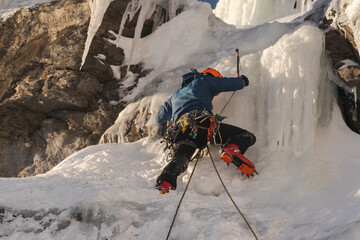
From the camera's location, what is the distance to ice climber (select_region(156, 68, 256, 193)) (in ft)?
11.0

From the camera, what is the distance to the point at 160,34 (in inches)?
257

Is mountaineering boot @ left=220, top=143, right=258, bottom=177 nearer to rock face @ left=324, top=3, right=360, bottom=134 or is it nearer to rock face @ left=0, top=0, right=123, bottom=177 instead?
rock face @ left=324, top=3, right=360, bottom=134

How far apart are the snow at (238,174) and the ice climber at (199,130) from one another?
19 centimetres

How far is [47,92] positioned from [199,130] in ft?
13.8

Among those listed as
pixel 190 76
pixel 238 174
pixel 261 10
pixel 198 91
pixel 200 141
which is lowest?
pixel 238 174

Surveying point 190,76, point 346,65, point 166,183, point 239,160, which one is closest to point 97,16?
point 190,76

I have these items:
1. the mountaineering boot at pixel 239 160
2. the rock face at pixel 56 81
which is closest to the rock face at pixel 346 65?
the mountaineering boot at pixel 239 160

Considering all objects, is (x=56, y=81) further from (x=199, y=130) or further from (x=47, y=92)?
(x=199, y=130)

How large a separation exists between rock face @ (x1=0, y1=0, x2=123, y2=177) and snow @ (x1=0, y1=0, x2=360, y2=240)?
3.82 feet

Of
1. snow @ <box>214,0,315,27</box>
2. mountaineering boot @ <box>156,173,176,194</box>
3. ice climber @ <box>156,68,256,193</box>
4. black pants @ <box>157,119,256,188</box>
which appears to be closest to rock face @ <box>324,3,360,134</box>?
ice climber @ <box>156,68,256,193</box>

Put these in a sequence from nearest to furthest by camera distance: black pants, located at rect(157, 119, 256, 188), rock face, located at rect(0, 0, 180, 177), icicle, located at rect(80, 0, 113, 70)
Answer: black pants, located at rect(157, 119, 256, 188)
icicle, located at rect(80, 0, 113, 70)
rock face, located at rect(0, 0, 180, 177)

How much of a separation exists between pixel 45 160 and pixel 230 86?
15.7ft

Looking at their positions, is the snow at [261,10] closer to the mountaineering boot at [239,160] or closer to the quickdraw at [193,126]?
the quickdraw at [193,126]

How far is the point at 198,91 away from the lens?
A: 4035 mm
